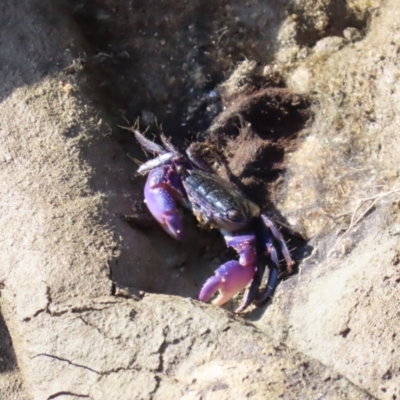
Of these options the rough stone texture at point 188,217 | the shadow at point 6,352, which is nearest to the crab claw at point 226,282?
the rough stone texture at point 188,217

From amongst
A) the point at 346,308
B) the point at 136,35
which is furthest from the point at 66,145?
the point at 346,308

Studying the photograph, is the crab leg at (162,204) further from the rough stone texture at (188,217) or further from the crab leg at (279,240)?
the crab leg at (279,240)

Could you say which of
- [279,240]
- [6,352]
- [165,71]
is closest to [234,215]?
[279,240]

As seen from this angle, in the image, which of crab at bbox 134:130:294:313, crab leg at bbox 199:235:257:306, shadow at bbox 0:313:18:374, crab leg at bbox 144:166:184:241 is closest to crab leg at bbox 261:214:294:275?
crab at bbox 134:130:294:313

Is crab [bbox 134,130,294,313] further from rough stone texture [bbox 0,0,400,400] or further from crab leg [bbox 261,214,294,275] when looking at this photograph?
rough stone texture [bbox 0,0,400,400]

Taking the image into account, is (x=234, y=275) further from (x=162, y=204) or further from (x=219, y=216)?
(x=162, y=204)

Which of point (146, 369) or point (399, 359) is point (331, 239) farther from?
point (146, 369)
